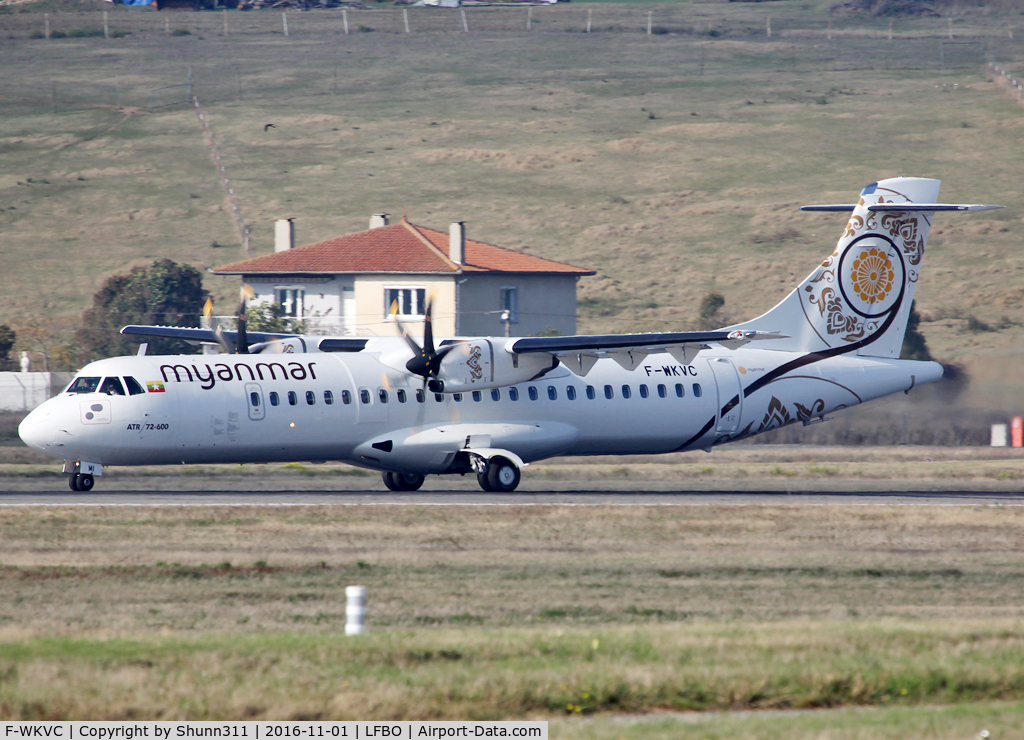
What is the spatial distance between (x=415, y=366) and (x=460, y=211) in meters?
67.4

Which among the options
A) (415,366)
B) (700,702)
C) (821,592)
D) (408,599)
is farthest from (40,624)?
(415,366)

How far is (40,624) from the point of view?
571 inches

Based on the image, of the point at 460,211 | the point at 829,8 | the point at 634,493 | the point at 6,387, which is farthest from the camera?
the point at 829,8

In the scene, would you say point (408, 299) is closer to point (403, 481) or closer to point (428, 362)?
point (403, 481)

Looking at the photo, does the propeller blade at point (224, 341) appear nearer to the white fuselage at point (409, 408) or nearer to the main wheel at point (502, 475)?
the white fuselage at point (409, 408)

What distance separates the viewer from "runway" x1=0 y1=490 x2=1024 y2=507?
26978mm

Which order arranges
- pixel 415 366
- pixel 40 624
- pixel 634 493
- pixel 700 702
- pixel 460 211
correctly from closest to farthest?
pixel 700 702 → pixel 40 624 → pixel 415 366 → pixel 634 493 → pixel 460 211

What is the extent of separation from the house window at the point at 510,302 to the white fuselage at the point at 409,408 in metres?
32.5

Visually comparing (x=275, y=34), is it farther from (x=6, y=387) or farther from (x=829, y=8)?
(x=6, y=387)

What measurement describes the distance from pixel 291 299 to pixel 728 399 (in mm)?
39885

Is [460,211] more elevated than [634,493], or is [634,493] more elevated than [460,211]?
[460,211]

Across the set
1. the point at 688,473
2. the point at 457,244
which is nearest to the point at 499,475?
the point at 688,473

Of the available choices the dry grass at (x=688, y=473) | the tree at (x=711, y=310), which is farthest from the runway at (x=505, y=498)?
the tree at (x=711, y=310)

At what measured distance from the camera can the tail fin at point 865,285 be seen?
32.5 m
